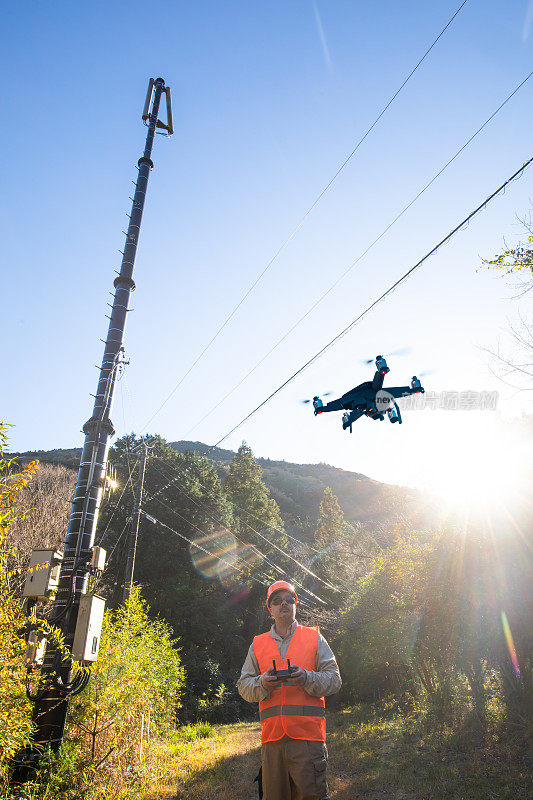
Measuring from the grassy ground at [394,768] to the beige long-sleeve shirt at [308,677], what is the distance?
4857 mm

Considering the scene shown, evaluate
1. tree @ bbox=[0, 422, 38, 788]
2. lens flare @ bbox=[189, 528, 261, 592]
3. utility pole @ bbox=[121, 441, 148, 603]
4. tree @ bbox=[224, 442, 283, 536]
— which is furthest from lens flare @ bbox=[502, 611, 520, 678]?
tree @ bbox=[224, 442, 283, 536]

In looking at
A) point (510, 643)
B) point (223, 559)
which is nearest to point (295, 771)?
point (510, 643)

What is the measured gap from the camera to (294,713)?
3.12 metres

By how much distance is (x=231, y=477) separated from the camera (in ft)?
141

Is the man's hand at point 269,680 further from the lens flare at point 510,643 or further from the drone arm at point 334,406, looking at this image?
the lens flare at point 510,643

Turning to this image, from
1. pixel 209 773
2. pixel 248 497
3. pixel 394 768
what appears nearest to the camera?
pixel 209 773

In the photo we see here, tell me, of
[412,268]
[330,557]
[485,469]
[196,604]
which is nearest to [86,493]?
[412,268]

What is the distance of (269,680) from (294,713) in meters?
0.33

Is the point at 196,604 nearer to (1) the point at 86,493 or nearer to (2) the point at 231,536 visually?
(2) the point at 231,536

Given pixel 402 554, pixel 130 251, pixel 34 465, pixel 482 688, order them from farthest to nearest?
1. pixel 402 554
2. pixel 482 688
3. pixel 130 251
4. pixel 34 465

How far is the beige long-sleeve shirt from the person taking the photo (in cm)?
314

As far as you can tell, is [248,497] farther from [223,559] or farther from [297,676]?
[297,676]

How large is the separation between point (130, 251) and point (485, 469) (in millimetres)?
10668

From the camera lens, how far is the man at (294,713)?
300 cm
